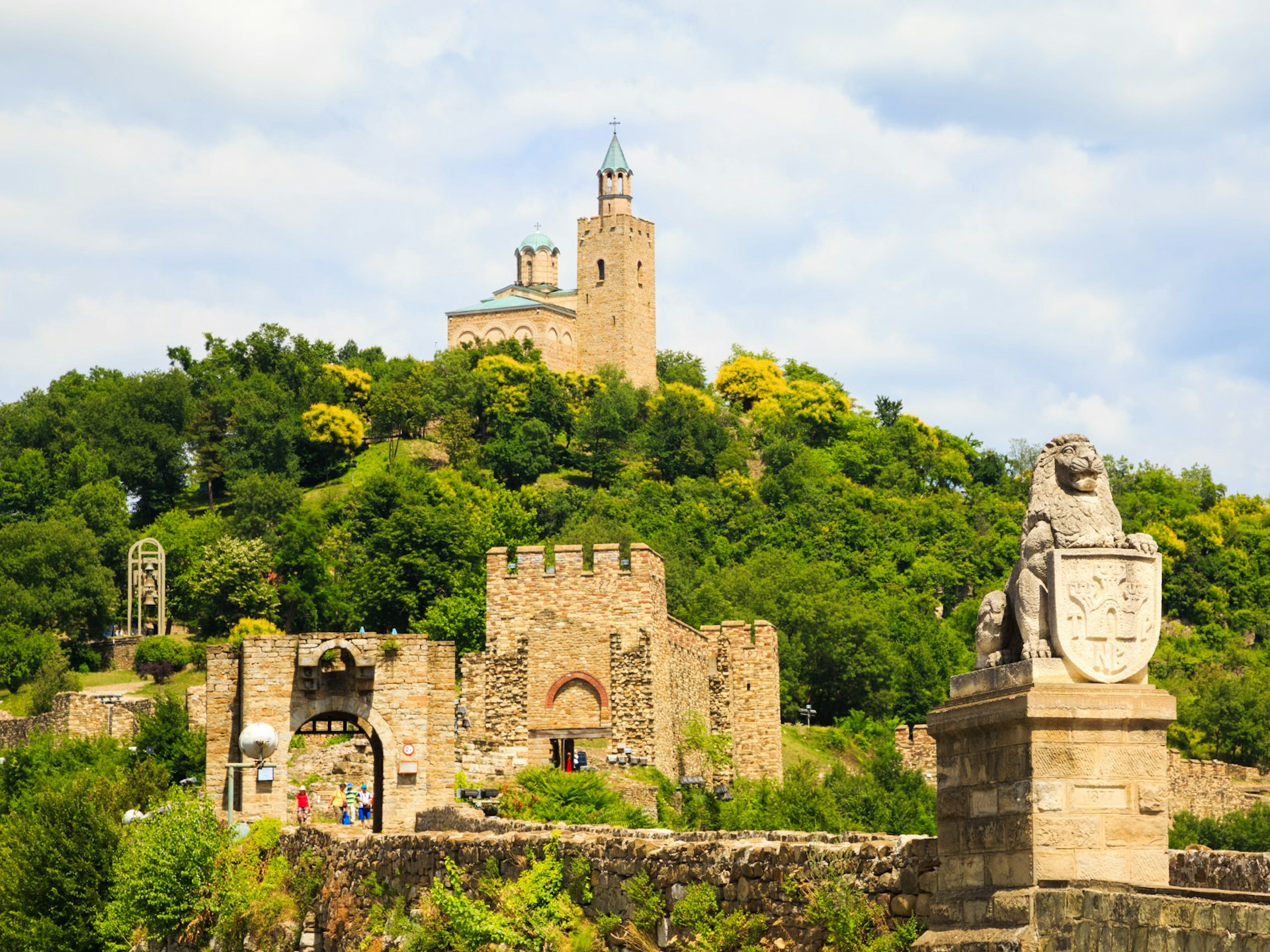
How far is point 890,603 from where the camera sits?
60719mm

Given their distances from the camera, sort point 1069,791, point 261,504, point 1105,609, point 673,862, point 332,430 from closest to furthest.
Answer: point 1069,791
point 1105,609
point 673,862
point 261,504
point 332,430

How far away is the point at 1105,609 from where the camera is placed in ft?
25.0

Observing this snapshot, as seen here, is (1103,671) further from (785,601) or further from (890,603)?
(890,603)

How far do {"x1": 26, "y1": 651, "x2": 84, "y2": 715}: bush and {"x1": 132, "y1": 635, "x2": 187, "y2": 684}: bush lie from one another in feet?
6.60

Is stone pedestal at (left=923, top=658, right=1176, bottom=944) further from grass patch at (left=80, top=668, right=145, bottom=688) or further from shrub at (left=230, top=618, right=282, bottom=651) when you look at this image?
grass patch at (left=80, top=668, right=145, bottom=688)

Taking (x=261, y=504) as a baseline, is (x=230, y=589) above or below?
below

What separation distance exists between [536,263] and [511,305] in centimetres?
1074

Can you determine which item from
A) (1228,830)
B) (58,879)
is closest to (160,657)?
(1228,830)

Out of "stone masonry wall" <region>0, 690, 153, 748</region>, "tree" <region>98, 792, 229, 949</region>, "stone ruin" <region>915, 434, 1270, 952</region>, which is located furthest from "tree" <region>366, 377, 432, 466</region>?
"stone ruin" <region>915, 434, 1270, 952</region>

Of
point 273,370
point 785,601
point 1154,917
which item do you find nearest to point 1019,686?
point 1154,917

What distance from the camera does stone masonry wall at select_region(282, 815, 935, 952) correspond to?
8.28 m

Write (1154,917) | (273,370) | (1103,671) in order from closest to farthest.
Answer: (1154,917)
(1103,671)
(273,370)

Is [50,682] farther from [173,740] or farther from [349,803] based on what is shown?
[349,803]

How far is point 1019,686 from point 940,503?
66665mm
